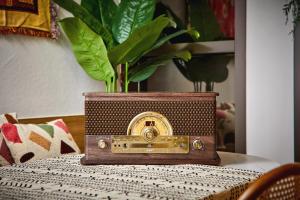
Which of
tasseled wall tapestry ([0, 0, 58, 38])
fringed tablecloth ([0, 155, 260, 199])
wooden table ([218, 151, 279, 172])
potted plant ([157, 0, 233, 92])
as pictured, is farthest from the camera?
potted plant ([157, 0, 233, 92])

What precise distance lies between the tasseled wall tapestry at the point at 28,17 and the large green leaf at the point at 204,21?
976mm

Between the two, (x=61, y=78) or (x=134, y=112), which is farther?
(x=61, y=78)

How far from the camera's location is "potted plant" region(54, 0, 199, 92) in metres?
1.68

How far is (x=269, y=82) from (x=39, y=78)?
128cm

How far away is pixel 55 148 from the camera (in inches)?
67.0

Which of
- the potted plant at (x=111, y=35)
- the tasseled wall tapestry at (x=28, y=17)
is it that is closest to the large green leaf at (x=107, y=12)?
the potted plant at (x=111, y=35)

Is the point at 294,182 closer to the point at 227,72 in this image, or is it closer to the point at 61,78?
the point at 61,78

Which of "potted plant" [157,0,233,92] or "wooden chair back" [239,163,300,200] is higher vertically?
"potted plant" [157,0,233,92]

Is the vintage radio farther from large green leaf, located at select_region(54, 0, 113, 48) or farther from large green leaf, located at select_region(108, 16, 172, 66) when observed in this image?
large green leaf, located at select_region(54, 0, 113, 48)

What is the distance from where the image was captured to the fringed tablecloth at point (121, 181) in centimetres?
95

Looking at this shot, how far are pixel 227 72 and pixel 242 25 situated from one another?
34 cm

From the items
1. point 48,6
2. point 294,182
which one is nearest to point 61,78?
point 48,6

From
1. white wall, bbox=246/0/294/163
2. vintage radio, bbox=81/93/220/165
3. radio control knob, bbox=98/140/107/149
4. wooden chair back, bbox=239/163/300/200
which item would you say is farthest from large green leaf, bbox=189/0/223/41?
wooden chair back, bbox=239/163/300/200

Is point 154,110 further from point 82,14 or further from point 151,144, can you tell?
point 82,14
